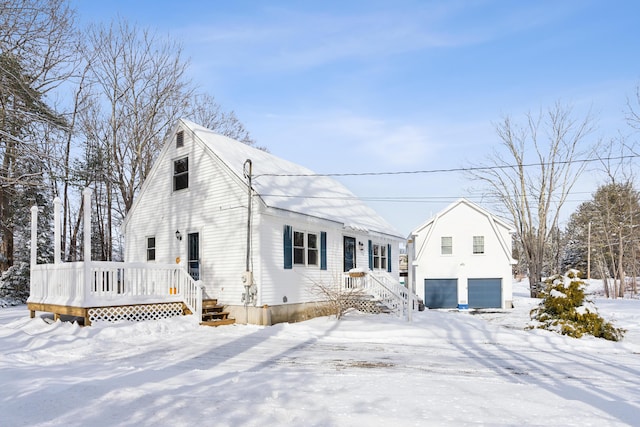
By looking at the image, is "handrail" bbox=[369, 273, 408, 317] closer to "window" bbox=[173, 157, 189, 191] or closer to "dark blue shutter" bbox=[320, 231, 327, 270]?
"dark blue shutter" bbox=[320, 231, 327, 270]

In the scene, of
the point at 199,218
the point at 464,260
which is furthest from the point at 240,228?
the point at 464,260

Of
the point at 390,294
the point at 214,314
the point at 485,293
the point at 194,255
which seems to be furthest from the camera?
the point at 485,293

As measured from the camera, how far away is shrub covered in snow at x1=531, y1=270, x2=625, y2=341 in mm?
11633

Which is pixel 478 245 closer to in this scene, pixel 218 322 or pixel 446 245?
pixel 446 245

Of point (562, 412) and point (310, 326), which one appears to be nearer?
point (562, 412)

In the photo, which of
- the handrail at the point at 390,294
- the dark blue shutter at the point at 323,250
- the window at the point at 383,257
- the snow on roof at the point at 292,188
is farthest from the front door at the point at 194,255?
the window at the point at 383,257

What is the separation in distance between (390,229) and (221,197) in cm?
1091

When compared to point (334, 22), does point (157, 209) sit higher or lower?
lower

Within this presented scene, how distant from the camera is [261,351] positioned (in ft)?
31.2

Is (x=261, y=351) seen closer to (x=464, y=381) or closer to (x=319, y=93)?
(x=464, y=381)

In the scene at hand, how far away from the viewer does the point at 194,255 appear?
50.0 ft

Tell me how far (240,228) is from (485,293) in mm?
17835

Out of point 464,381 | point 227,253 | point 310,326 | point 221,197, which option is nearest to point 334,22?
point 221,197

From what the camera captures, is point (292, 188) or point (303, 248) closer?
point (303, 248)
